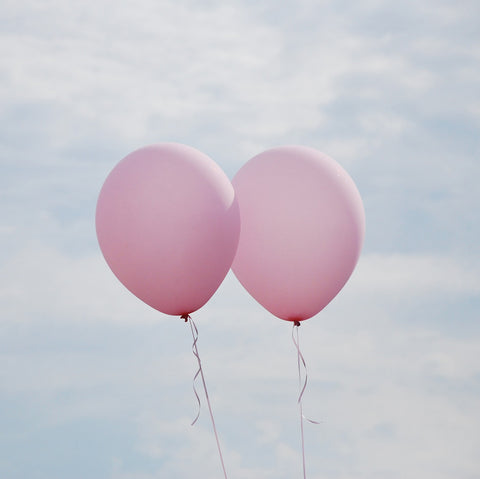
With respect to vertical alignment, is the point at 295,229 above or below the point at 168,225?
below

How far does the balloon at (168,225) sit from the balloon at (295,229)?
0.99 feet

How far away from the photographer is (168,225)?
757 cm

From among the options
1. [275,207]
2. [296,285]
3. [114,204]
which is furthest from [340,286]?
[114,204]

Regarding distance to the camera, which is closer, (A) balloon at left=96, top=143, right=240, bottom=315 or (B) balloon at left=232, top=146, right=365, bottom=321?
(A) balloon at left=96, top=143, right=240, bottom=315

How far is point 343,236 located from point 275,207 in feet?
2.24

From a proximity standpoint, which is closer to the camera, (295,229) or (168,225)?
(168,225)

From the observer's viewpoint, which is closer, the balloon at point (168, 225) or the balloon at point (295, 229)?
the balloon at point (168, 225)

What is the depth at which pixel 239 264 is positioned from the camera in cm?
838

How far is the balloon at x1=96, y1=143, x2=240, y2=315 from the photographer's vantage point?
760 cm

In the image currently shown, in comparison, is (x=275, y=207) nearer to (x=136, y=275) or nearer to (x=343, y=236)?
(x=343, y=236)

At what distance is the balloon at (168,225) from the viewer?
7.60 m

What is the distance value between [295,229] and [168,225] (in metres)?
1.17

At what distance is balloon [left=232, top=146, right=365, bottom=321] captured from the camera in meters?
8.07

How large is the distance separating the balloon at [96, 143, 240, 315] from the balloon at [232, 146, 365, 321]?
0.30 metres
